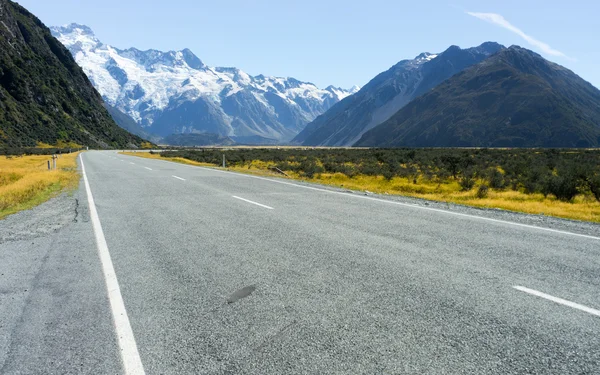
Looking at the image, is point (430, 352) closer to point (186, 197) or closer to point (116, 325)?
point (116, 325)

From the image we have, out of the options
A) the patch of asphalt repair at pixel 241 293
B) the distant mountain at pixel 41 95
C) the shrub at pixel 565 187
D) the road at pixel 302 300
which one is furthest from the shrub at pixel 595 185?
the distant mountain at pixel 41 95

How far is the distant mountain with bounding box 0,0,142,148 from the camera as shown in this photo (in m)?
90.3

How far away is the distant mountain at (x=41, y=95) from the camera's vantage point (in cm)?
9031

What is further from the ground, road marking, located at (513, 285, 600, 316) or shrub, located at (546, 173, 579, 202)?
shrub, located at (546, 173, 579, 202)

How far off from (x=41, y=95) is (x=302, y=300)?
423 ft

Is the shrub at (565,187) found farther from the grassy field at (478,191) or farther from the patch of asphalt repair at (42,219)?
the patch of asphalt repair at (42,219)

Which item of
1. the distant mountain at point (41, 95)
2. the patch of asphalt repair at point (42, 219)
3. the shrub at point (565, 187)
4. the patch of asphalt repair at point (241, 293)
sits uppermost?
the distant mountain at point (41, 95)

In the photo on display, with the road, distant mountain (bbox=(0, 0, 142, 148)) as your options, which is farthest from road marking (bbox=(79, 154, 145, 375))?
distant mountain (bbox=(0, 0, 142, 148))

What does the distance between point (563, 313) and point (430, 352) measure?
166 centimetres

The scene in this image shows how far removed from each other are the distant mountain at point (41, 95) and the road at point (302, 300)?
298 ft

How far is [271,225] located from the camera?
7.39m

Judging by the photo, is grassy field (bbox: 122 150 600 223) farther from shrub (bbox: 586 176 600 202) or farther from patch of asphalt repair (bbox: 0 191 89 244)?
patch of asphalt repair (bbox: 0 191 89 244)

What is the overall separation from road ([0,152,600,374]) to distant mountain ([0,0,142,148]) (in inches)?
3576

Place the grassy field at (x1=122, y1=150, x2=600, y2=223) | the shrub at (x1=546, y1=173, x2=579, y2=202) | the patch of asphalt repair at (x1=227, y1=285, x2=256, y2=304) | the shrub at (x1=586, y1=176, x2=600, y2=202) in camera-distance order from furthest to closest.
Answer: the shrub at (x1=546, y1=173, x2=579, y2=202) → the shrub at (x1=586, y1=176, x2=600, y2=202) → the grassy field at (x1=122, y1=150, x2=600, y2=223) → the patch of asphalt repair at (x1=227, y1=285, x2=256, y2=304)
